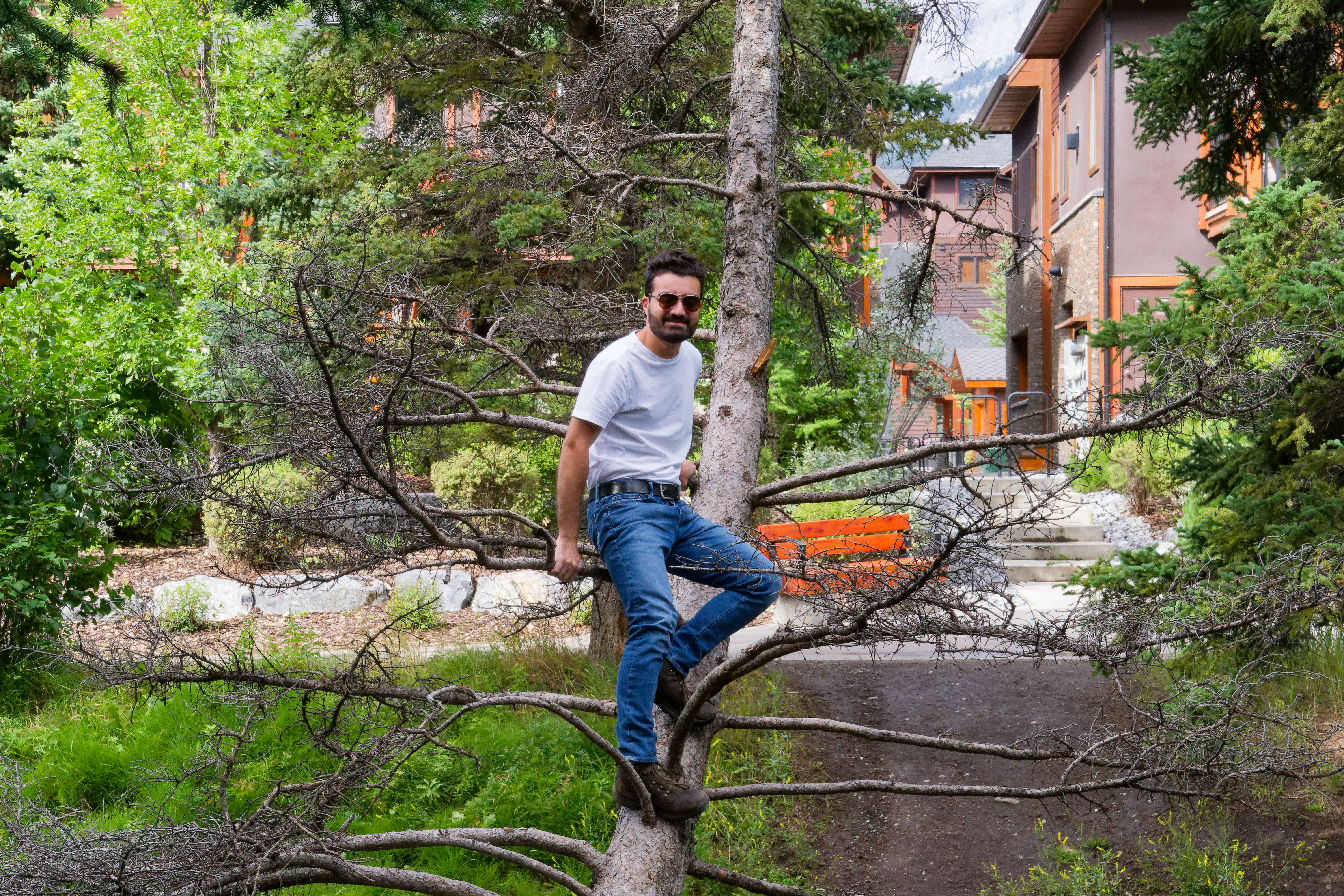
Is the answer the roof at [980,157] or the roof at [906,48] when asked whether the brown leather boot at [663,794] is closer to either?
the roof at [906,48]

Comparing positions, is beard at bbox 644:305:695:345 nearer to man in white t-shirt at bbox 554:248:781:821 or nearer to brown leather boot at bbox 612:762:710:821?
man in white t-shirt at bbox 554:248:781:821

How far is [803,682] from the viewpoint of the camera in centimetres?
797

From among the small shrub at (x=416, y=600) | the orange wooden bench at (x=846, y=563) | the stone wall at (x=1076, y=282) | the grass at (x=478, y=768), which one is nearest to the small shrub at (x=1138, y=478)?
the stone wall at (x=1076, y=282)

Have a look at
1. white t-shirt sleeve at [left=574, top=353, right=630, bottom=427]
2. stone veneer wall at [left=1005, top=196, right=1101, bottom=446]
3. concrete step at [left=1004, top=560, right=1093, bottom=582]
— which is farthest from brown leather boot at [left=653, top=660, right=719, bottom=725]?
stone veneer wall at [left=1005, top=196, right=1101, bottom=446]

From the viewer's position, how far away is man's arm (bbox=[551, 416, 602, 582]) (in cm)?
355

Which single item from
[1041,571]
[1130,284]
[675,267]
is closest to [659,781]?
[675,267]

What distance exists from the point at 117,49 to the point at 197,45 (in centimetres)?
106

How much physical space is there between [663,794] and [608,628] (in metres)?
4.07

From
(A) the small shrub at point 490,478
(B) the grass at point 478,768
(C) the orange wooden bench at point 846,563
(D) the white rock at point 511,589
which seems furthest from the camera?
(A) the small shrub at point 490,478

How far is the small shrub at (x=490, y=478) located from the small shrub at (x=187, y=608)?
3.04 metres

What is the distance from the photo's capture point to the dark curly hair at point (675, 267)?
3760 mm

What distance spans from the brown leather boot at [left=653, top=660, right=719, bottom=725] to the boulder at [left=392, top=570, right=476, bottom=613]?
25.9ft

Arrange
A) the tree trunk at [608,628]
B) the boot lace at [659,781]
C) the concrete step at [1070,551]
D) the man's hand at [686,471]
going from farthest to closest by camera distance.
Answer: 1. the concrete step at [1070,551]
2. the tree trunk at [608,628]
3. the man's hand at [686,471]
4. the boot lace at [659,781]

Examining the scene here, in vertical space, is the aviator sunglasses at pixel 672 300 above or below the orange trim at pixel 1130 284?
below
